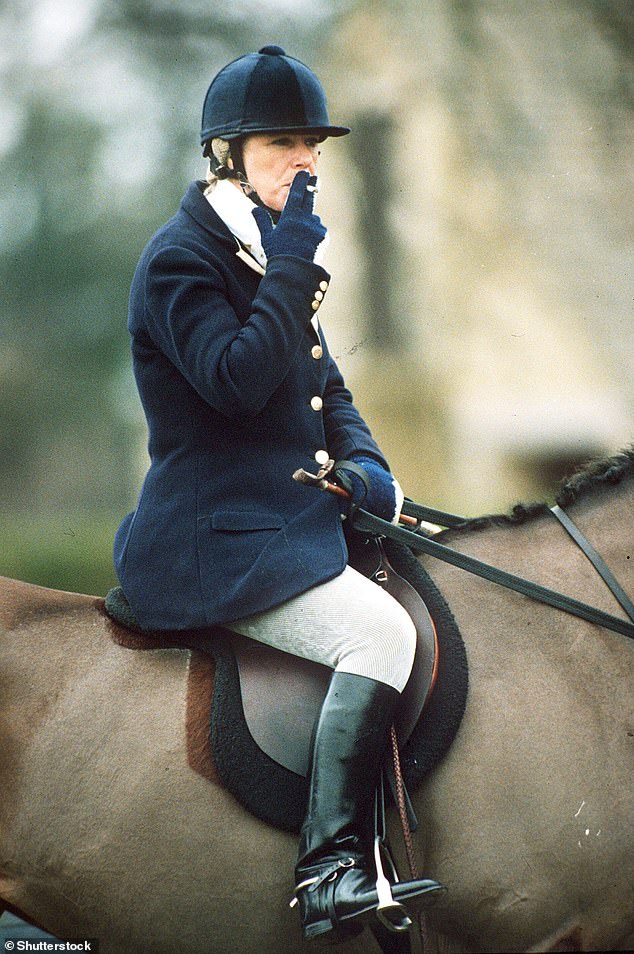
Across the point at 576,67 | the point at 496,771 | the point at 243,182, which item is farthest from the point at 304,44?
the point at 496,771

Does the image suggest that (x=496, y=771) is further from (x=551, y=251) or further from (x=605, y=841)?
(x=551, y=251)

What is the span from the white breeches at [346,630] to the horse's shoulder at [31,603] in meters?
0.65

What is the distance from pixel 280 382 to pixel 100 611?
0.96m

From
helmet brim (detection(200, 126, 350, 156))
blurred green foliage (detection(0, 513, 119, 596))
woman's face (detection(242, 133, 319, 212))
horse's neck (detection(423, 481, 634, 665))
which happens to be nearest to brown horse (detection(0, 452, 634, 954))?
horse's neck (detection(423, 481, 634, 665))

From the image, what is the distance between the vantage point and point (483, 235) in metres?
7.71

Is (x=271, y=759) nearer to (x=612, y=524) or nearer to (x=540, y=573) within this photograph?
(x=540, y=573)

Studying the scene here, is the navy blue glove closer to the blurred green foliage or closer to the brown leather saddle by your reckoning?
the brown leather saddle

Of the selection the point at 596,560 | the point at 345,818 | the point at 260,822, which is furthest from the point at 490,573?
the point at 260,822

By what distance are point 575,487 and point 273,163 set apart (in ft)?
4.52

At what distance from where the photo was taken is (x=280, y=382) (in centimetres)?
259

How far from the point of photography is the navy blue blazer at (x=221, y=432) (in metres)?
2.50

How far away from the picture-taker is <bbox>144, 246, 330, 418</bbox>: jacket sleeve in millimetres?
2469

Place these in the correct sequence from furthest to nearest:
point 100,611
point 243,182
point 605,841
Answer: point 100,611 → point 243,182 → point 605,841

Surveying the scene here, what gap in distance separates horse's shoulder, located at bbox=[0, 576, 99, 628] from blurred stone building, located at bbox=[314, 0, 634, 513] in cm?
487
